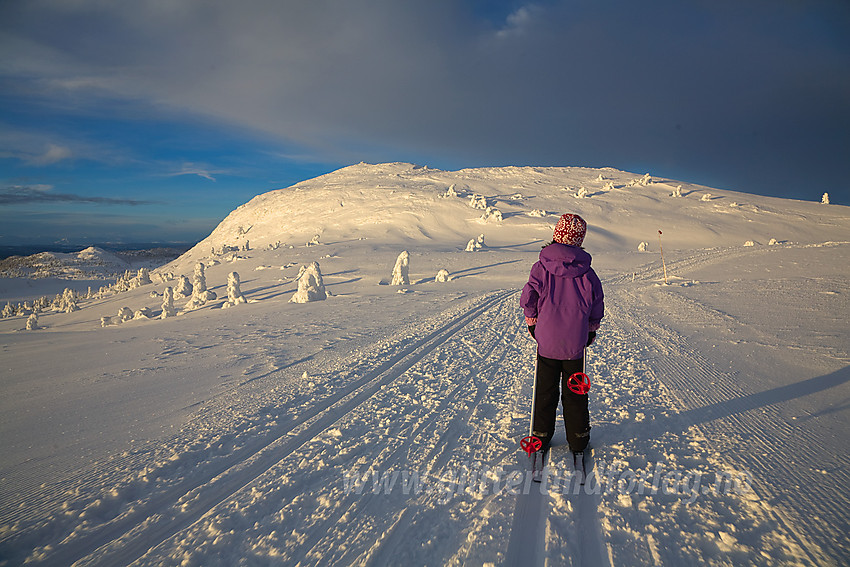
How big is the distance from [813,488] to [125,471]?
20.2ft

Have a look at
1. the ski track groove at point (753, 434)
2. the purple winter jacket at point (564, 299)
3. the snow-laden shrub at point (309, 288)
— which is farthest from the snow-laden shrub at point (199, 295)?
the purple winter jacket at point (564, 299)

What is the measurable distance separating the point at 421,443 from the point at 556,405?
145 cm

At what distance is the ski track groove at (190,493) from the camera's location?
2.75 m

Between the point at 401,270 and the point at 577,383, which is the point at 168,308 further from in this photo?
the point at 577,383

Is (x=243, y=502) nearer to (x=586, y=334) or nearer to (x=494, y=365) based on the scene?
(x=586, y=334)

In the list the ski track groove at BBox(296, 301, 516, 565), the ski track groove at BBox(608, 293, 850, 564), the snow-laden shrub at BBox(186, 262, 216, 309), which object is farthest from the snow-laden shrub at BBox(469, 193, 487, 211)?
the ski track groove at BBox(296, 301, 516, 565)

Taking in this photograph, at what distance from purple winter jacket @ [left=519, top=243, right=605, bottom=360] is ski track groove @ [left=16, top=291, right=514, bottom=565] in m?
2.84

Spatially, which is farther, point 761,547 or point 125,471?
point 125,471

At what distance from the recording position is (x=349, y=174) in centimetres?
12531

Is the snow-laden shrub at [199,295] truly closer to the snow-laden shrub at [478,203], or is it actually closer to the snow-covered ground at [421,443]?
the snow-covered ground at [421,443]

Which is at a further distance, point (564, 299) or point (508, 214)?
point (508, 214)

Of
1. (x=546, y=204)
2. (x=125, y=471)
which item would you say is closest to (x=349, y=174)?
(x=546, y=204)

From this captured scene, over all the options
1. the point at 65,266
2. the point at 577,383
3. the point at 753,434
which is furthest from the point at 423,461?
the point at 65,266

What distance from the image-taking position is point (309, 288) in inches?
674
